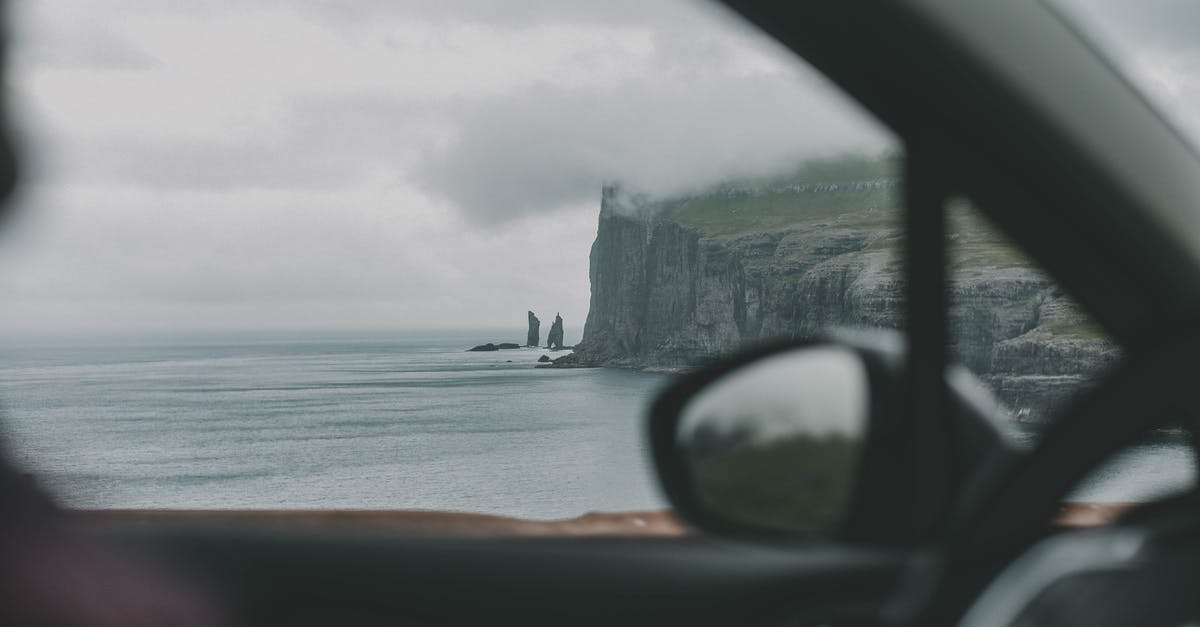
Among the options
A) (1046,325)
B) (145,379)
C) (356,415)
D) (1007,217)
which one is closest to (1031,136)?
(1007,217)

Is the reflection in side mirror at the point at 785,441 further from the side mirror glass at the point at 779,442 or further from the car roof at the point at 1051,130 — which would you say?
the car roof at the point at 1051,130

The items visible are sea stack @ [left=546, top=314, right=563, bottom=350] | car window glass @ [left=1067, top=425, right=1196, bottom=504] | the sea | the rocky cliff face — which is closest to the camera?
car window glass @ [left=1067, top=425, right=1196, bottom=504]

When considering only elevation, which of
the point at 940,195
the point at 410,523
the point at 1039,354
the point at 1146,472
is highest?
the point at 940,195

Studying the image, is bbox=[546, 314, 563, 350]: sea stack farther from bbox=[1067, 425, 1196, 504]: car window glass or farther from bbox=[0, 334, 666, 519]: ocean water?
bbox=[1067, 425, 1196, 504]: car window glass

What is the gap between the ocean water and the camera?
36.5 meters

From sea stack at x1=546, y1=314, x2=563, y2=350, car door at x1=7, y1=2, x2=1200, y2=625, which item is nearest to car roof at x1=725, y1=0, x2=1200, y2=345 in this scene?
car door at x1=7, y1=2, x2=1200, y2=625

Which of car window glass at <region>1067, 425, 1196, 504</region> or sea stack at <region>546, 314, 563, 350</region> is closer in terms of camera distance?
car window glass at <region>1067, 425, 1196, 504</region>

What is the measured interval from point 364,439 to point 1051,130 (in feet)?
189

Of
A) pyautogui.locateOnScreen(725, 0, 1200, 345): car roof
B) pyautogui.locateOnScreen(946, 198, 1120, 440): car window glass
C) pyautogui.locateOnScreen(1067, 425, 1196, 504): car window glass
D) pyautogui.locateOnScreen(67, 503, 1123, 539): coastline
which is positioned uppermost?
pyautogui.locateOnScreen(725, 0, 1200, 345): car roof

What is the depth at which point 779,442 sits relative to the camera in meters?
1.16

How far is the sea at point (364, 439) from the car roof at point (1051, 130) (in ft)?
0.81

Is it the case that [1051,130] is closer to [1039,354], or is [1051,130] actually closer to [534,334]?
[1039,354]

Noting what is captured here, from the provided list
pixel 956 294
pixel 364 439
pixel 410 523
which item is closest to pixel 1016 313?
pixel 956 294

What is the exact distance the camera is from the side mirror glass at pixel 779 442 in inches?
45.8
